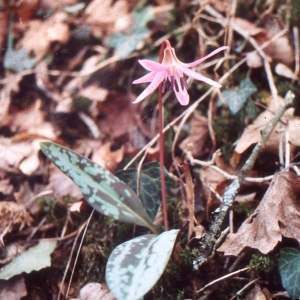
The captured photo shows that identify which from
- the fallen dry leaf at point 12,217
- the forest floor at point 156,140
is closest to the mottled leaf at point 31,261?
the forest floor at point 156,140

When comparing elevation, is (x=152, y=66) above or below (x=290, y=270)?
above

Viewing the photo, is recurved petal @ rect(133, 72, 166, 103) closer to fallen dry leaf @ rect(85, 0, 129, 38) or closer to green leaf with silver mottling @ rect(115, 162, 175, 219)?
green leaf with silver mottling @ rect(115, 162, 175, 219)

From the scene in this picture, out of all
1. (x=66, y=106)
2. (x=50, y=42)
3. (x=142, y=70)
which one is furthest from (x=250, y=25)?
(x=50, y=42)

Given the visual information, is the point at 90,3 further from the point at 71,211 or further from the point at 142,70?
the point at 71,211

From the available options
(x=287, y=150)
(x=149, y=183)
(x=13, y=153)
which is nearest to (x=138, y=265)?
(x=149, y=183)

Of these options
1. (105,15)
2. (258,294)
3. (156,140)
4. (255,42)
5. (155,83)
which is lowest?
(258,294)

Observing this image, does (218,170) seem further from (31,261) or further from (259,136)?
(31,261)

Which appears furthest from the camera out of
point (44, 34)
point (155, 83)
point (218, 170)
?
point (44, 34)

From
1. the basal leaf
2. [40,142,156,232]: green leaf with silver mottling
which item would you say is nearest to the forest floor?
the basal leaf
